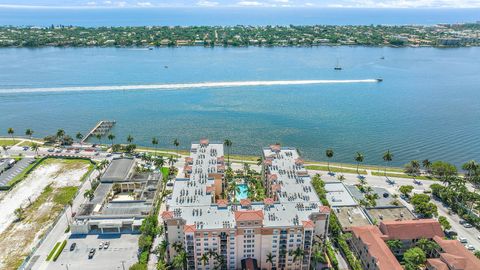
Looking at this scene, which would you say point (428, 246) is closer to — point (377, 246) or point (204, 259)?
point (377, 246)

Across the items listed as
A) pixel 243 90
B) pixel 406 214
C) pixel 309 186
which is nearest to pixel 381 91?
pixel 243 90

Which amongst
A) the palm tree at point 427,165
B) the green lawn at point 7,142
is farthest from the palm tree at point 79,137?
the palm tree at point 427,165

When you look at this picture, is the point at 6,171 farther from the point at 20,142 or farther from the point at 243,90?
the point at 243,90

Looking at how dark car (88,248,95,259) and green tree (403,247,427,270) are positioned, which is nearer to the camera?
green tree (403,247,427,270)

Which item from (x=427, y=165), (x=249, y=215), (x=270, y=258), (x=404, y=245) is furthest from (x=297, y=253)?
(x=427, y=165)

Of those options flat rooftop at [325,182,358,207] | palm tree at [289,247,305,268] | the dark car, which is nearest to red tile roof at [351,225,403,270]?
flat rooftop at [325,182,358,207]

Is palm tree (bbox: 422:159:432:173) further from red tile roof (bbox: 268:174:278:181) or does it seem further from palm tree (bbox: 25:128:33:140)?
palm tree (bbox: 25:128:33:140)
